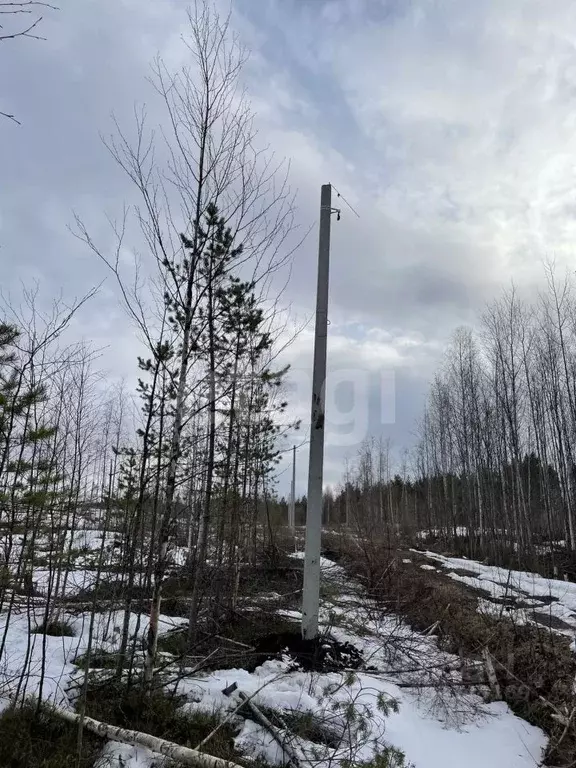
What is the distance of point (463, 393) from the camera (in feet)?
86.2

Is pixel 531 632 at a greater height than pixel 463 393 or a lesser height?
lesser

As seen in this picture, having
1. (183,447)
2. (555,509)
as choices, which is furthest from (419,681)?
(555,509)

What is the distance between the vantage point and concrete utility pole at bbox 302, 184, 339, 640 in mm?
6121

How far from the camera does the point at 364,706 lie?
4.51 meters

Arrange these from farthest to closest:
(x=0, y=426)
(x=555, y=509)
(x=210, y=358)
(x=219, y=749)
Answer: (x=555, y=509)
(x=210, y=358)
(x=0, y=426)
(x=219, y=749)

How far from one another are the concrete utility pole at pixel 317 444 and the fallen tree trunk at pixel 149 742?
8.86ft

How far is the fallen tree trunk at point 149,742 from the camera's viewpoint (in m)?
3.32

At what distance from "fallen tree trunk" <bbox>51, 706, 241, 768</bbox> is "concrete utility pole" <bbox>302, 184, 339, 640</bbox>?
2.70m

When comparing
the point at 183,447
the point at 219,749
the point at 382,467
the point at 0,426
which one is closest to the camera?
the point at 219,749

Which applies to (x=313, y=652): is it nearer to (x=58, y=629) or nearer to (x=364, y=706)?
(x=364, y=706)

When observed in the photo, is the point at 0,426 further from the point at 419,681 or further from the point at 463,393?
the point at 463,393

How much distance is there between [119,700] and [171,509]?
5.94 ft

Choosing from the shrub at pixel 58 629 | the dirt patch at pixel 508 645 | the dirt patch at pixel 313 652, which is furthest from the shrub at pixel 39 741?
the shrub at pixel 58 629

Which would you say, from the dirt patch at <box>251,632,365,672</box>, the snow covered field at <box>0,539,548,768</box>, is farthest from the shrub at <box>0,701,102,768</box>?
the dirt patch at <box>251,632,365,672</box>
